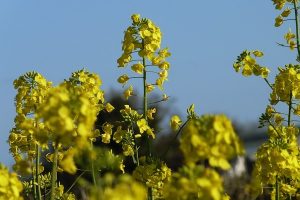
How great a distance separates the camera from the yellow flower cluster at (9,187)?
15.0 feet

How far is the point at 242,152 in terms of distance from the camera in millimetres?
3699

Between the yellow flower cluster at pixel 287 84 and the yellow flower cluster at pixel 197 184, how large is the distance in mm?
4858

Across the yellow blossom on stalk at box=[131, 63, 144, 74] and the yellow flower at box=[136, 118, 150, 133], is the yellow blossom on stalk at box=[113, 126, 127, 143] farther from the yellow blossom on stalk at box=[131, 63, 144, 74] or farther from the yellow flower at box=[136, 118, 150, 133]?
the yellow blossom on stalk at box=[131, 63, 144, 74]

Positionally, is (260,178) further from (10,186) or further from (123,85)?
(10,186)

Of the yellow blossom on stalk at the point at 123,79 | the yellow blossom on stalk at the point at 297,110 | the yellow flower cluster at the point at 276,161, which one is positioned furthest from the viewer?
the yellow blossom on stalk at the point at 297,110

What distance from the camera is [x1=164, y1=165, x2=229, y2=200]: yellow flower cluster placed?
10.9 ft

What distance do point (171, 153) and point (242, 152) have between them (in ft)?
65.1

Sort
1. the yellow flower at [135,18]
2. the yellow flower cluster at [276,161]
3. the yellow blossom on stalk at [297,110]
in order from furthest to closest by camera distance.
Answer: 1. the yellow blossom on stalk at [297,110]
2. the yellow flower at [135,18]
3. the yellow flower cluster at [276,161]

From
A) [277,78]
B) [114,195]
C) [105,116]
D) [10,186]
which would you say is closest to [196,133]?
[114,195]

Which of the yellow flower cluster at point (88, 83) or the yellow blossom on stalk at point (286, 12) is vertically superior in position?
the yellow blossom on stalk at point (286, 12)

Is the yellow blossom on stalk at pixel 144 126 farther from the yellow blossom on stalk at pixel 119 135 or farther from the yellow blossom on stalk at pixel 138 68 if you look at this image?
the yellow blossom on stalk at pixel 138 68

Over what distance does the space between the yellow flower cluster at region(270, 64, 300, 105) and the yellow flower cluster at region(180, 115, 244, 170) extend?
4634mm

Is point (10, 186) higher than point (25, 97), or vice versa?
point (25, 97)

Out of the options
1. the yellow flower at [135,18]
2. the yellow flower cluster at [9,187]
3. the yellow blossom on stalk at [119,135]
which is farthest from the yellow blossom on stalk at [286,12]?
the yellow flower cluster at [9,187]
